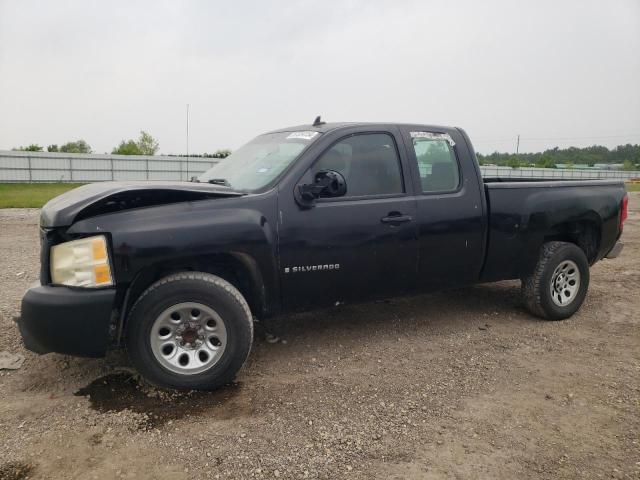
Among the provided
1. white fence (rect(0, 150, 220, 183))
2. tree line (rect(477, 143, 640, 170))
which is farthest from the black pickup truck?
tree line (rect(477, 143, 640, 170))

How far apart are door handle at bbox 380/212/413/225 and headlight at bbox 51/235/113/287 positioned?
199 cm

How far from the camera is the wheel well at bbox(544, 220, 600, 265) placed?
509 cm

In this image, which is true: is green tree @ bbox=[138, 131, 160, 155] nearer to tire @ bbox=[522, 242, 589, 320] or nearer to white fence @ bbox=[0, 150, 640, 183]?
white fence @ bbox=[0, 150, 640, 183]

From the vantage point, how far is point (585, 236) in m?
5.26

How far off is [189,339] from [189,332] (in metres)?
0.05

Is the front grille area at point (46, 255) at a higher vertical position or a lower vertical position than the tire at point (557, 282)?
higher

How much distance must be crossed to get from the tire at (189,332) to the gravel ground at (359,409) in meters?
0.17

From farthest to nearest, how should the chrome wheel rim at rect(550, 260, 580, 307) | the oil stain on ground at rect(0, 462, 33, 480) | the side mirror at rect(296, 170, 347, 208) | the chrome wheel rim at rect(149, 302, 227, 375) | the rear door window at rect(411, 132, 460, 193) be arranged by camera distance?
1. the chrome wheel rim at rect(550, 260, 580, 307)
2. the rear door window at rect(411, 132, 460, 193)
3. the side mirror at rect(296, 170, 347, 208)
4. the chrome wheel rim at rect(149, 302, 227, 375)
5. the oil stain on ground at rect(0, 462, 33, 480)

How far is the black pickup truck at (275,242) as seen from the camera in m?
3.08

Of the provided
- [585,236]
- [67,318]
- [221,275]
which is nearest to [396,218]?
[221,275]

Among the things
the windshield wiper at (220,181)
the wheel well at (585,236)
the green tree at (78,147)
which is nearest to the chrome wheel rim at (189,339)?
the windshield wiper at (220,181)

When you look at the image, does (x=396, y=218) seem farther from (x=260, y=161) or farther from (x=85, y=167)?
(x=85, y=167)

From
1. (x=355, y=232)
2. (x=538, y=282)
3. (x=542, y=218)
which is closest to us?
(x=355, y=232)

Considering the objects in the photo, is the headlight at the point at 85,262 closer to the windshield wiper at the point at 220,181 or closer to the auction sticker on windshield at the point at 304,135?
the windshield wiper at the point at 220,181
